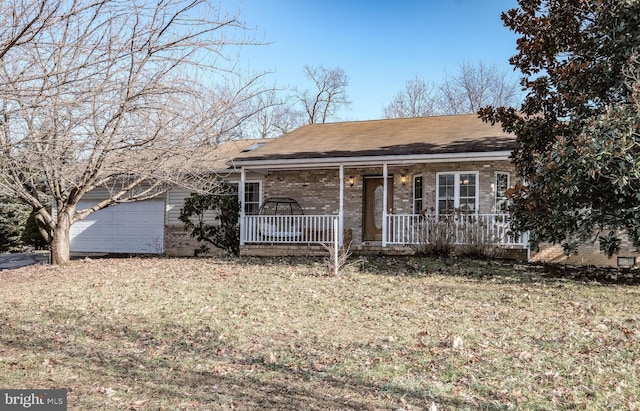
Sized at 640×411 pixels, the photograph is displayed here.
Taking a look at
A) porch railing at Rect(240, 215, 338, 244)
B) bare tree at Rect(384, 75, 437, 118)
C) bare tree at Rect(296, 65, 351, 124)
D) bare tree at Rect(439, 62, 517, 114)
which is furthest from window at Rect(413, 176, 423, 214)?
bare tree at Rect(296, 65, 351, 124)

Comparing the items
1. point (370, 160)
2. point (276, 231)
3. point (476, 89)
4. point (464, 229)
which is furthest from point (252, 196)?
point (476, 89)

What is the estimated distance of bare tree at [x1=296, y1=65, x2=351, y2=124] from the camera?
3878cm

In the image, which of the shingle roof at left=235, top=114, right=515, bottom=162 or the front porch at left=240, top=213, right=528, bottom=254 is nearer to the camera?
the front porch at left=240, top=213, right=528, bottom=254

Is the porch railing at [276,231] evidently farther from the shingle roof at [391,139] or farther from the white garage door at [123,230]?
the white garage door at [123,230]

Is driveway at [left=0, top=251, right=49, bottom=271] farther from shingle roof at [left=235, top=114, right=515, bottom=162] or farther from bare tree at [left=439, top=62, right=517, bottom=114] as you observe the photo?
bare tree at [left=439, top=62, right=517, bottom=114]

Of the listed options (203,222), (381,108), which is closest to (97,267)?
(203,222)

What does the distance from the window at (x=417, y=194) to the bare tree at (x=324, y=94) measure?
77.5 feet

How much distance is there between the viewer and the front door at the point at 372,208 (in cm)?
1658

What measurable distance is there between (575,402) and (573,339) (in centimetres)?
197

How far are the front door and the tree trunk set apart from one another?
27.3ft

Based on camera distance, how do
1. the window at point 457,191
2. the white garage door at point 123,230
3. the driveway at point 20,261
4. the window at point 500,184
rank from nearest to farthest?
1. the window at point 500,184
2. the window at point 457,191
3. the driveway at point 20,261
4. the white garage door at point 123,230

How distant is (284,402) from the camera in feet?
13.5

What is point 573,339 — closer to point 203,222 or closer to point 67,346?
point 67,346

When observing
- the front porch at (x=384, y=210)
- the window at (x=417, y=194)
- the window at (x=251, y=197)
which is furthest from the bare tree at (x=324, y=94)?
the window at (x=417, y=194)
